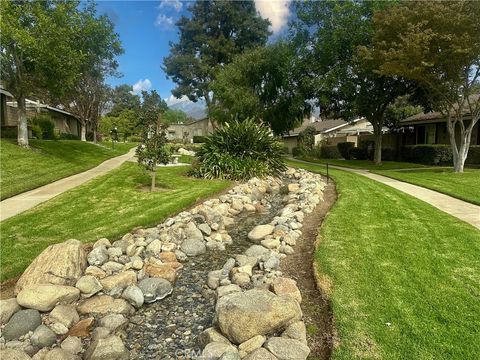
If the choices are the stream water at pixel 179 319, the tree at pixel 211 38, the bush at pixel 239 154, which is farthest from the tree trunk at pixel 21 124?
the tree at pixel 211 38

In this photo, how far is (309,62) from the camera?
23250 mm

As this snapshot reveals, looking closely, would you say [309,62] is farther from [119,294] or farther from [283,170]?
[119,294]

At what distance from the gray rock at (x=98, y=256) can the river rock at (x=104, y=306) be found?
0.95 metres

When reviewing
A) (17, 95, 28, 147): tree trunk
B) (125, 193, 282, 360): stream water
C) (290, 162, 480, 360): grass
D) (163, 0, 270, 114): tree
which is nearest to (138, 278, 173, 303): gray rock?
(125, 193, 282, 360): stream water

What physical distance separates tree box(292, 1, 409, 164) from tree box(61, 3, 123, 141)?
11.8 metres

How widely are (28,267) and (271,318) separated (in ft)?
11.5

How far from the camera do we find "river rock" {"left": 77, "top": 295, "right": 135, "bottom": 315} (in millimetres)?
4414

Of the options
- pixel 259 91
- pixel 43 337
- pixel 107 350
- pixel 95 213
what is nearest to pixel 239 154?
pixel 95 213

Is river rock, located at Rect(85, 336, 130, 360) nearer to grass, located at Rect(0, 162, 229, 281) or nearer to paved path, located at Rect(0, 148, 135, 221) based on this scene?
grass, located at Rect(0, 162, 229, 281)

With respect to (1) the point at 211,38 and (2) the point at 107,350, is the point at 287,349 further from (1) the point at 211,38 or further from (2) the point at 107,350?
(1) the point at 211,38

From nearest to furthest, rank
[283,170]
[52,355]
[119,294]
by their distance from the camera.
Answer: [52,355] < [119,294] < [283,170]

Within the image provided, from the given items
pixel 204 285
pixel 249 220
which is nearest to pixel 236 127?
pixel 249 220

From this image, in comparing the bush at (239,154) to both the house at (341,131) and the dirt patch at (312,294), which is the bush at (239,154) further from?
the house at (341,131)

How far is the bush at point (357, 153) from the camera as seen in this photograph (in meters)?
28.5
